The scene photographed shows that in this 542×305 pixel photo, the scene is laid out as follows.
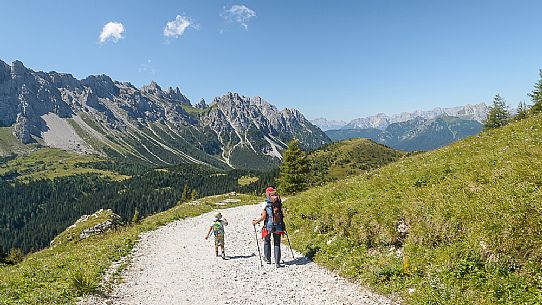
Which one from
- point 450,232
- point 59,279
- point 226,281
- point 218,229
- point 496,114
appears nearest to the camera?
point 450,232

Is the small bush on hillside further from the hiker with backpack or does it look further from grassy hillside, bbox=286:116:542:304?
grassy hillside, bbox=286:116:542:304

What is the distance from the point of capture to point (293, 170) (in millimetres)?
64500

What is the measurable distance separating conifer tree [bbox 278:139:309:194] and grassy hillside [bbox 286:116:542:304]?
1716 inches

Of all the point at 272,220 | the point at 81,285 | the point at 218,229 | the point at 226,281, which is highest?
the point at 272,220

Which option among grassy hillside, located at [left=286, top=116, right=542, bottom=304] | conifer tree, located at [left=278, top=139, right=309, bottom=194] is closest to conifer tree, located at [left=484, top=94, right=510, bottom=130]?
conifer tree, located at [left=278, top=139, right=309, bottom=194]

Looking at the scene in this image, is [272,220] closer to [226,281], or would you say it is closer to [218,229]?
[226,281]

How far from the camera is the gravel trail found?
39.9ft

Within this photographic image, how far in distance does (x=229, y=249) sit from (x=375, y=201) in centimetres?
958

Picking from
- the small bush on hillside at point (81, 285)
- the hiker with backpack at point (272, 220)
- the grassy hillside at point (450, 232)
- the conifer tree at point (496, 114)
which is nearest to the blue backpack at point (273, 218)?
the hiker with backpack at point (272, 220)

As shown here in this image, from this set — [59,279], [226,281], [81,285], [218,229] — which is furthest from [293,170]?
[81,285]

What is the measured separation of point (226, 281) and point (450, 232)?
9.04 metres

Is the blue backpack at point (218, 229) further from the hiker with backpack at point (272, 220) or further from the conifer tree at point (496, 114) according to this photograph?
the conifer tree at point (496, 114)

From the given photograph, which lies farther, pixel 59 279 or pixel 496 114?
pixel 496 114

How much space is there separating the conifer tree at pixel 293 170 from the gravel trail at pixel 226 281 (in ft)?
137
